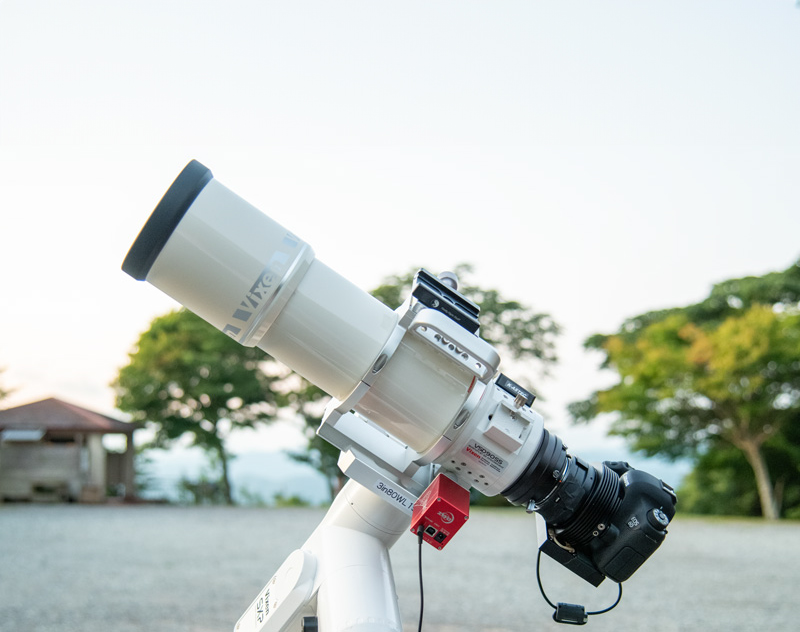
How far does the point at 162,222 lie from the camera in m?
1.53

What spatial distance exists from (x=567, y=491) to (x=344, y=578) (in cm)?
56

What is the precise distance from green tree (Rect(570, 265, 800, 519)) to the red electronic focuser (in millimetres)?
16889

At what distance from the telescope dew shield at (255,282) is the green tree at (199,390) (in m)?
17.7

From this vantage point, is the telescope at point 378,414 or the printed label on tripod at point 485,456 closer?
the telescope at point 378,414

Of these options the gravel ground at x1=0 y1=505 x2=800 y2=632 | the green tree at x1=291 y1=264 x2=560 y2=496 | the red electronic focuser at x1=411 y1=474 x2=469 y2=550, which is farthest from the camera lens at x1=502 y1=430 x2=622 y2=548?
the green tree at x1=291 y1=264 x2=560 y2=496

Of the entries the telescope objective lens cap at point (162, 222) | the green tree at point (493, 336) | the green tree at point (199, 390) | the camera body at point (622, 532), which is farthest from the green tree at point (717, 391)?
the telescope objective lens cap at point (162, 222)

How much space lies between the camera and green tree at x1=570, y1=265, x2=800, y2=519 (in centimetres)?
1717

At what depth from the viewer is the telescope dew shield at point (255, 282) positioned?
1555mm

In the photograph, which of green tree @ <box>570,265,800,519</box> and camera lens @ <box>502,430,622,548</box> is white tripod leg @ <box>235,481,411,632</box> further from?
green tree @ <box>570,265,800,519</box>

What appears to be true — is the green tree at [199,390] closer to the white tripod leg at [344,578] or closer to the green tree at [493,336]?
the green tree at [493,336]

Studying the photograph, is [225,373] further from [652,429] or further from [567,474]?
[567,474]

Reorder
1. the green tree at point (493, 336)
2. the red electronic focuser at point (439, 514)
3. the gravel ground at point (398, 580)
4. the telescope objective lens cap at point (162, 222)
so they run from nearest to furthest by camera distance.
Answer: the telescope objective lens cap at point (162, 222)
the red electronic focuser at point (439, 514)
the gravel ground at point (398, 580)
the green tree at point (493, 336)

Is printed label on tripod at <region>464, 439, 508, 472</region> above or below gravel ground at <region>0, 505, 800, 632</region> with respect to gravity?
above

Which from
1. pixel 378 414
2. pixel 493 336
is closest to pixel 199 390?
pixel 493 336
